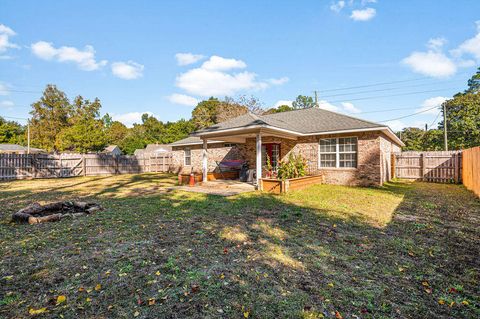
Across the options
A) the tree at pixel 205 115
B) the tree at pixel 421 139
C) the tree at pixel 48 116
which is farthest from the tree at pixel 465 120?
the tree at pixel 48 116

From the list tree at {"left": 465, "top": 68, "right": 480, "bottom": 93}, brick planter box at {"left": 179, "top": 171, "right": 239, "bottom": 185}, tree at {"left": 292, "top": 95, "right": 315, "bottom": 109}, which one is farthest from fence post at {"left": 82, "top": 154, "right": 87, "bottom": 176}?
tree at {"left": 292, "top": 95, "right": 315, "bottom": 109}

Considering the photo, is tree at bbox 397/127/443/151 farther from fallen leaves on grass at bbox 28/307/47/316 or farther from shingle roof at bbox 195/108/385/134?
fallen leaves on grass at bbox 28/307/47/316

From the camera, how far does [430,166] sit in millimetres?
13000

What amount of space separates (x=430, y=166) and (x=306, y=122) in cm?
731

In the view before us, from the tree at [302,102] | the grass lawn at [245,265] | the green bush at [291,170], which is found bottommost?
the grass lawn at [245,265]

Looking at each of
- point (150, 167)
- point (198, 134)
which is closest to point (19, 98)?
point (150, 167)

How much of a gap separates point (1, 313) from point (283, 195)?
7509 mm

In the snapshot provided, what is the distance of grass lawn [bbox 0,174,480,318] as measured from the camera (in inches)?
90.8

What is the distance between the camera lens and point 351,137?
11.3 m

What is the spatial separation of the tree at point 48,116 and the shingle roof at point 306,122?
35.7 m

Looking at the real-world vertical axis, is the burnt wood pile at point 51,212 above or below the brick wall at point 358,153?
below

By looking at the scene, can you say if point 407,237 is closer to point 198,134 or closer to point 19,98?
point 198,134

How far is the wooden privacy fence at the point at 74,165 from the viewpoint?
15422 millimetres

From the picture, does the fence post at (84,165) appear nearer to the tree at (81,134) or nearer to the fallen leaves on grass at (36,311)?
the tree at (81,134)
